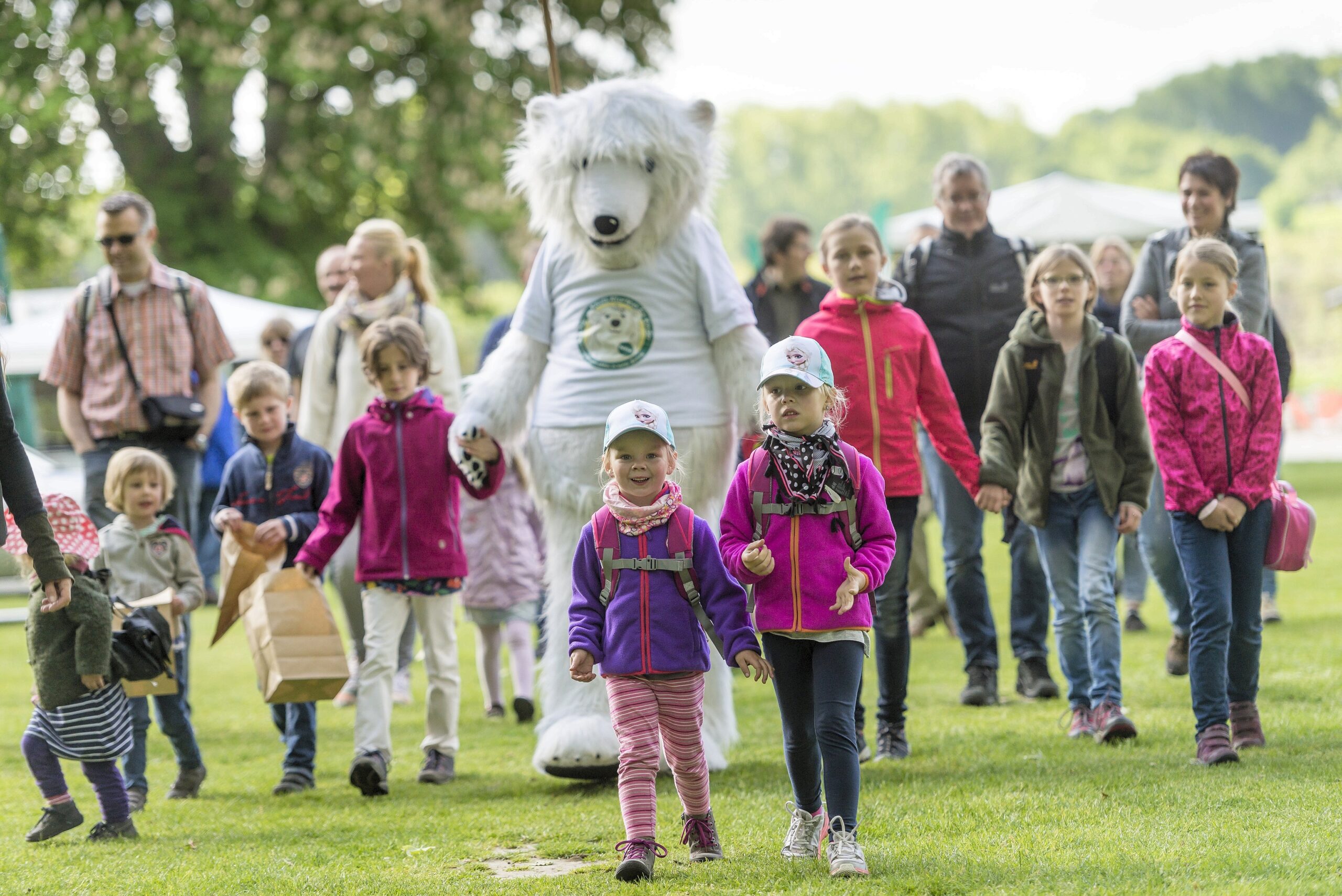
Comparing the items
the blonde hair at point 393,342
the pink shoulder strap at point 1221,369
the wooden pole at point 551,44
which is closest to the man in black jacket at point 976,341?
the pink shoulder strap at point 1221,369

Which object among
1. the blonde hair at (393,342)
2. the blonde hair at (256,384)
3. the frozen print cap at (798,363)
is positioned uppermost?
the blonde hair at (393,342)

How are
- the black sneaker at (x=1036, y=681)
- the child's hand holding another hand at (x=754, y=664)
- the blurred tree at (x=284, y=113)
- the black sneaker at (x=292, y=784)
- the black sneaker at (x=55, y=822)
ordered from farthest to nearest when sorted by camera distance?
the blurred tree at (x=284, y=113) < the black sneaker at (x=1036, y=681) < the black sneaker at (x=292, y=784) < the black sneaker at (x=55, y=822) < the child's hand holding another hand at (x=754, y=664)

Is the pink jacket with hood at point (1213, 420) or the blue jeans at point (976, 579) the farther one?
the blue jeans at point (976, 579)

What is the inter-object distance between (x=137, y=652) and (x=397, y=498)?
3.56ft

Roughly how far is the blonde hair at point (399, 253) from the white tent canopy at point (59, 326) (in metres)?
7.12

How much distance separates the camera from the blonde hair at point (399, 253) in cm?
716

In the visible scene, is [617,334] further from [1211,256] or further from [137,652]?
[1211,256]

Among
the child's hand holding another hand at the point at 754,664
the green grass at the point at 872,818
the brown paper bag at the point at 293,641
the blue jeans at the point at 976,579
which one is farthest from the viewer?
the blue jeans at the point at 976,579

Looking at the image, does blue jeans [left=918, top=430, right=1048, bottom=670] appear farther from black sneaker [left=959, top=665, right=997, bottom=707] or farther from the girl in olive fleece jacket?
the girl in olive fleece jacket

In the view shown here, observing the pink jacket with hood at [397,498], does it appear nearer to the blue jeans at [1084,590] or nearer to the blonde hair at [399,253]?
the blonde hair at [399,253]

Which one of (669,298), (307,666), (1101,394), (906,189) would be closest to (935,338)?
(1101,394)

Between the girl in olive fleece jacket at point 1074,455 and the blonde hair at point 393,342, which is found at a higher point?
the blonde hair at point 393,342

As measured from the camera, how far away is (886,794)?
200 inches

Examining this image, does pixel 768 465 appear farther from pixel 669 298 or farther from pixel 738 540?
pixel 669 298
